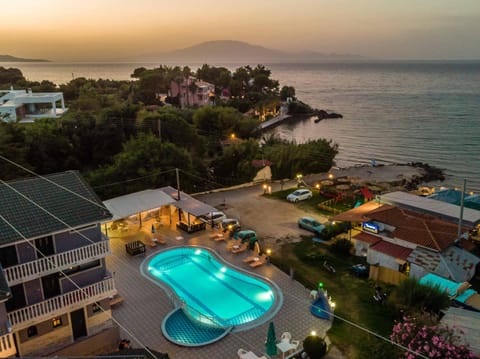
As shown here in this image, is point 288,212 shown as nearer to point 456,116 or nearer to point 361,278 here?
point 361,278

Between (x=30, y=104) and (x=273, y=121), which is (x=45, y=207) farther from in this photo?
(x=273, y=121)

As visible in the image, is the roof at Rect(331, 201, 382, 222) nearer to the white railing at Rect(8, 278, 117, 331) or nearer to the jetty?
the white railing at Rect(8, 278, 117, 331)

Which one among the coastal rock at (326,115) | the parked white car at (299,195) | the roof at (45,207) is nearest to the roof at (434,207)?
the parked white car at (299,195)

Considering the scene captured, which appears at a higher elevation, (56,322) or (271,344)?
(56,322)

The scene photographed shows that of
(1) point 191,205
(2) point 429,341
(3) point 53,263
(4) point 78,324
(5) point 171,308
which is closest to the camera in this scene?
(2) point 429,341

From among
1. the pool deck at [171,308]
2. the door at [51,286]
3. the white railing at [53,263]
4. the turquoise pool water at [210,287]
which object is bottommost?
the turquoise pool water at [210,287]

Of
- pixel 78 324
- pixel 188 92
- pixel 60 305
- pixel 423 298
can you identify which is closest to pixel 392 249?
pixel 423 298

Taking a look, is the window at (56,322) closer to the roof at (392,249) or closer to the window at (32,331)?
the window at (32,331)
